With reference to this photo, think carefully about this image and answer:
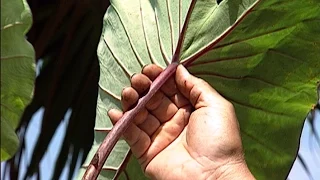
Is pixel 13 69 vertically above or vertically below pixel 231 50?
above

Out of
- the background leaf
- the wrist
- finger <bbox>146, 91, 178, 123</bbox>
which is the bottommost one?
the background leaf

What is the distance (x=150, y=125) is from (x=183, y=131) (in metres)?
0.04

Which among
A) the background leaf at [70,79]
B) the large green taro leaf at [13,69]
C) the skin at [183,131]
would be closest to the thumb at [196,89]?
the skin at [183,131]

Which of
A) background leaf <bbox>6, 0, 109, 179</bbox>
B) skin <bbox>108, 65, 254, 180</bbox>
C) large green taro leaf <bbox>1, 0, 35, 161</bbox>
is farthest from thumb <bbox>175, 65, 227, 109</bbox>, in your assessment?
background leaf <bbox>6, 0, 109, 179</bbox>

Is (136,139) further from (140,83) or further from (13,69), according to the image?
(13,69)

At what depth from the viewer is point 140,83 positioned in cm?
93

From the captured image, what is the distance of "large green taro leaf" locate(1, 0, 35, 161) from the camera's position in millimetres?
564

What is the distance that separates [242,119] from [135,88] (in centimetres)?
23

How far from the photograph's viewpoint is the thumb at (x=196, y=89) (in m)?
0.96

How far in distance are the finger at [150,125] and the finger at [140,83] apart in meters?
0.07

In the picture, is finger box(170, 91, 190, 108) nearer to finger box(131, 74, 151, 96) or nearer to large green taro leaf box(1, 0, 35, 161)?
finger box(131, 74, 151, 96)

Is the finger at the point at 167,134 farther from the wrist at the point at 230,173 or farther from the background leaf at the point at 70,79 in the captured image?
the background leaf at the point at 70,79

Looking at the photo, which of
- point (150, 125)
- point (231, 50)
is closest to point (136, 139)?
point (150, 125)

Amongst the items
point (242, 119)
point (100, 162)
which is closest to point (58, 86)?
point (242, 119)
